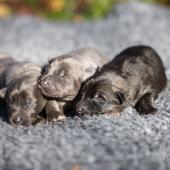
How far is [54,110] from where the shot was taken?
7.19 meters

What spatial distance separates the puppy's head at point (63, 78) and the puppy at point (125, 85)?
0.15 meters

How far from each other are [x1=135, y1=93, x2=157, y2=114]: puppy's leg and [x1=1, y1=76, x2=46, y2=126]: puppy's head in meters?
1.31

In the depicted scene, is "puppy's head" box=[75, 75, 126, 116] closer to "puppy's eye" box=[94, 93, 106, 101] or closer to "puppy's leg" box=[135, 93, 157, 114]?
"puppy's eye" box=[94, 93, 106, 101]

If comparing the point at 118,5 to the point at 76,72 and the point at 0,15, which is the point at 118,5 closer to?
the point at 0,15

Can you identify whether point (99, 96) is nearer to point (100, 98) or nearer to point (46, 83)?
point (100, 98)

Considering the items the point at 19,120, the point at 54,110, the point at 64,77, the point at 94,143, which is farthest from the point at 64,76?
the point at 94,143

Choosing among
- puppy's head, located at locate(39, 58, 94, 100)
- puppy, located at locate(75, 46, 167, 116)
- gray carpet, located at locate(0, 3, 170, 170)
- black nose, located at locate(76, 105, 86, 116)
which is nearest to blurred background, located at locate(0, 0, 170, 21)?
puppy, located at locate(75, 46, 167, 116)

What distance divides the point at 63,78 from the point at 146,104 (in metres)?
1.16

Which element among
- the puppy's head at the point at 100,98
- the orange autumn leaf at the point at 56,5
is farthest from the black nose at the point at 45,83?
the orange autumn leaf at the point at 56,5

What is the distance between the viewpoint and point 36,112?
7.12 metres

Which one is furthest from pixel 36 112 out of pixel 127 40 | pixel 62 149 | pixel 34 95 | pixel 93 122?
pixel 127 40

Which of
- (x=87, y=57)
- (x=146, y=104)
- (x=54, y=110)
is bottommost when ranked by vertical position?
(x=54, y=110)

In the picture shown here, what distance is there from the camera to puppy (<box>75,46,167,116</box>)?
7.09m

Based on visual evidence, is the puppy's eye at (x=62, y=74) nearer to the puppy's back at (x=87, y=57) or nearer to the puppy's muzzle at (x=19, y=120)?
the puppy's back at (x=87, y=57)
